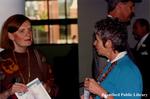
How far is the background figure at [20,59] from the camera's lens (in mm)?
2471

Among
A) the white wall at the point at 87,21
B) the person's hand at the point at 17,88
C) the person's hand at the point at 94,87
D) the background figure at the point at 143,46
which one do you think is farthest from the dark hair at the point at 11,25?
the white wall at the point at 87,21

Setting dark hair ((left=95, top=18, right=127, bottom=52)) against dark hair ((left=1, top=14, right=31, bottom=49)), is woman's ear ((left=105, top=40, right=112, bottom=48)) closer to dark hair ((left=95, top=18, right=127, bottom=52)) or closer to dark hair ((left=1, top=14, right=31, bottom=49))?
dark hair ((left=95, top=18, right=127, bottom=52))

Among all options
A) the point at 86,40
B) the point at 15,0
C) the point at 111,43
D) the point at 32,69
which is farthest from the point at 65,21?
the point at 111,43

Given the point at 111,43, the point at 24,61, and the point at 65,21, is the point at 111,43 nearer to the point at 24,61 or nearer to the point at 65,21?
the point at 24,61

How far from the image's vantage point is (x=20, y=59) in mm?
2553

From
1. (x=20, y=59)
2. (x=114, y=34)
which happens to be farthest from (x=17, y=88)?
(x=114, y=34)

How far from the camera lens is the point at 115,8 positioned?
9.23ft

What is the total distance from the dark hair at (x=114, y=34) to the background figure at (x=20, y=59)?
61cm

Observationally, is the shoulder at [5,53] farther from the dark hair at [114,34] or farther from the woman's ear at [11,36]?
the dark hair at [114,34]

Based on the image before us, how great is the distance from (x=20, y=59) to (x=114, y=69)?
76 cm

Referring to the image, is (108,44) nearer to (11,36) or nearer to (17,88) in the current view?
(17,88)

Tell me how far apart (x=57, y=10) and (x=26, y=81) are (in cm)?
447

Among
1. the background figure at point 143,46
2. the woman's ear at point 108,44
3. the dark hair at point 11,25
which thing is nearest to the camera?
the woman's ear at point 108,44

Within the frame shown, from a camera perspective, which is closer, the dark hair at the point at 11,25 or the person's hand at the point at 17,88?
the person's hand at the point at 17,88
